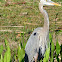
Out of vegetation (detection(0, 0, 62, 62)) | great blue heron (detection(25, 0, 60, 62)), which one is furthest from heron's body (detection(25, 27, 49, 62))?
vegetation (detection(0, 0, 62, 62))

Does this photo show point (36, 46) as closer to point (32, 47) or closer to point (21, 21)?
point (32, 47)

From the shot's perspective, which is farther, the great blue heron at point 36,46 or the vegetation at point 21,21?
the vegetation at point 21,21

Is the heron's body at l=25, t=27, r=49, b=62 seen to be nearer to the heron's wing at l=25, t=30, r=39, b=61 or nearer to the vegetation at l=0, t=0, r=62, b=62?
the heron's wing at l=25, t=30, r=39, b=61

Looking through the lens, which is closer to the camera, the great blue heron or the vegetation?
the great blue heron

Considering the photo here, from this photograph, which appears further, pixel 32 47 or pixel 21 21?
pixel 21 21

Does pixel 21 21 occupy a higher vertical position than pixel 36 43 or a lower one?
lower

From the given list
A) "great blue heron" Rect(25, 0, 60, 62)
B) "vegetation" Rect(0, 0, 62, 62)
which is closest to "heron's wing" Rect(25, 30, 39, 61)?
"great blue heron" Rect(25, 0, 60, 62)

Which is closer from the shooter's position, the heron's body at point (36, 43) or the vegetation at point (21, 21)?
the heron's body at point (36, 43)

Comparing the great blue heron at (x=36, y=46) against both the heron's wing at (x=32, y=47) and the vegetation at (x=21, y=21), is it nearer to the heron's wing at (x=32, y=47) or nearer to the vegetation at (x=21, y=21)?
the heron's wing at (x=32, y=47)

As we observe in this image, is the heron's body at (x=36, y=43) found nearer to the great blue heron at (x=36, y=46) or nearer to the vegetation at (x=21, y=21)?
the great blue heron at (x=36, y=46)

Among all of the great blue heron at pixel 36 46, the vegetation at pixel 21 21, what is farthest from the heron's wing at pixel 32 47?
the vegetation at pixel 21 21

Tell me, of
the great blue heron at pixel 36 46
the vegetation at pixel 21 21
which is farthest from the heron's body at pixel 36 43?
the vegetation at pixel 21 21

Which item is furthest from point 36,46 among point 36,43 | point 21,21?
point 21,21

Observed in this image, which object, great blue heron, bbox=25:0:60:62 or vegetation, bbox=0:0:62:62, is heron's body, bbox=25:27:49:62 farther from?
vegetation, bbox=0:0:62:62
